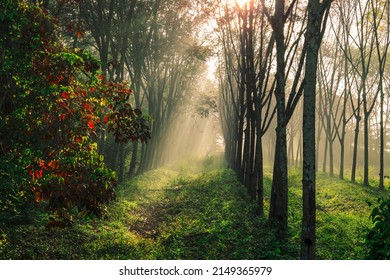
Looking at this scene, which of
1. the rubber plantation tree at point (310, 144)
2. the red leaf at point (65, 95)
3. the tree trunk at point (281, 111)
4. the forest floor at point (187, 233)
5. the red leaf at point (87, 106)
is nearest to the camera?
the red leaf at point (65, 95)

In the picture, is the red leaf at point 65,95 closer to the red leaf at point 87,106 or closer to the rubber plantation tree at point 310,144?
the red leaf at point 87,106

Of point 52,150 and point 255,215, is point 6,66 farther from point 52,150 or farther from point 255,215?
point 255,215

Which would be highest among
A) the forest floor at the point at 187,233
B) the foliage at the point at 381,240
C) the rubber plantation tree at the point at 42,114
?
the rubber plantation tree at the point at 42,114

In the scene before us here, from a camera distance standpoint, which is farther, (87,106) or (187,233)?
(187,233)

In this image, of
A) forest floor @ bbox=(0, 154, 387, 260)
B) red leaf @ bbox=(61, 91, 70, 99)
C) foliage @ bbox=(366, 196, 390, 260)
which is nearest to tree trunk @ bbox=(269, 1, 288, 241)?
forest floor @ bbox=(0, 154, 387, 260)

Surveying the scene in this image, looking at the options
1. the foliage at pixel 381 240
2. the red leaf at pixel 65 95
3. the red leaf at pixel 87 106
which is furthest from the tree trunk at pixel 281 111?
the red leaf at pixel 65 95

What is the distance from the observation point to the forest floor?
852 centimetres

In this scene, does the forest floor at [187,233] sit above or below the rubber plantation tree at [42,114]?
below

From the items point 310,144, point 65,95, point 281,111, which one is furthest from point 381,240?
point 65,95

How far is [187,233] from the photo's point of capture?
10.8 m

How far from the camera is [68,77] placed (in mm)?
6027

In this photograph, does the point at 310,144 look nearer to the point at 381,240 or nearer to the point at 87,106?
the point at 381,240

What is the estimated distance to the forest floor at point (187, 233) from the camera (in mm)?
8523
